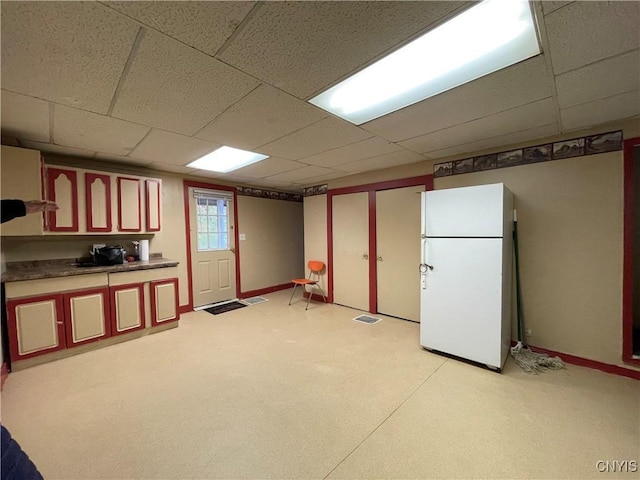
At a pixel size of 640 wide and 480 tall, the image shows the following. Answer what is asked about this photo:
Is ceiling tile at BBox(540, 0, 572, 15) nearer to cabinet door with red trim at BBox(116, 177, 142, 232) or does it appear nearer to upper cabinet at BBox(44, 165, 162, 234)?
upper cabinet at BBox(44, 165, 162, 234)

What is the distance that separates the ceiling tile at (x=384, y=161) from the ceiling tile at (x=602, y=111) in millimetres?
1404

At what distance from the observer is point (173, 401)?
2.05 meters

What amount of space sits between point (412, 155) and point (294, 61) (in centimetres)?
229

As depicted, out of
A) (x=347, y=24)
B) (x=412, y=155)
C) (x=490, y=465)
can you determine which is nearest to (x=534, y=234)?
(x=412, y=155)

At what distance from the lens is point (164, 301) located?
3.52 m

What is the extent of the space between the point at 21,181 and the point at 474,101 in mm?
4112

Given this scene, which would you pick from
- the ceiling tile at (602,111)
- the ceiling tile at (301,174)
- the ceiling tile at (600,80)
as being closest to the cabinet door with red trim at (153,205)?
the ceiling tile at (301,174)

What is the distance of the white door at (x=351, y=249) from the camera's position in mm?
4328

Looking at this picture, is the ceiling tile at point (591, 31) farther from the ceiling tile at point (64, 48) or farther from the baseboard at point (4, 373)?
the baseboard at point (4, 373)

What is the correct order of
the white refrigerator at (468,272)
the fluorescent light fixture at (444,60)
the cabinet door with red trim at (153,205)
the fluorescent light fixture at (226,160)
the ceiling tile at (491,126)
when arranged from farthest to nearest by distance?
the cabinet door with red trim at (153,205) → the fluorescent light fixture at (226,160) → the white refrigerator at (468,272) → the ceiling tile at (491,126) → the fluorescent light fixture at (444,60)

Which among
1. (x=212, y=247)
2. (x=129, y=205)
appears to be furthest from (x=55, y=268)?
(x=212, y=247)

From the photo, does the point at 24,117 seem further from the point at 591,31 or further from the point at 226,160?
the point at 591,31

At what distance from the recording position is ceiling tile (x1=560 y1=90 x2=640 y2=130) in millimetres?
1924

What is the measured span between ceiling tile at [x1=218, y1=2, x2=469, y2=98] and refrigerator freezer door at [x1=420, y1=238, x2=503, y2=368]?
1.92 m
